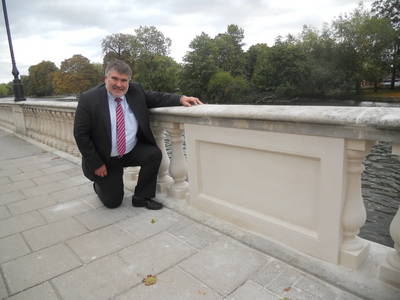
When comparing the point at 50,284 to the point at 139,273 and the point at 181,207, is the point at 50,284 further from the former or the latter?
the point at 181,207

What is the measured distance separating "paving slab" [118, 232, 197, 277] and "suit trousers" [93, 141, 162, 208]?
82 cm

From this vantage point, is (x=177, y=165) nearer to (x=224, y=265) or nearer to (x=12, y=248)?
(x=224, y=265)

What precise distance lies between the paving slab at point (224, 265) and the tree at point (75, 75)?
61.6 meters

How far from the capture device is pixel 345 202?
2047 mm

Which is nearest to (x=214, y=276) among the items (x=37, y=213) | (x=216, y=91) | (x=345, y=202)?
(x=345, y=202)

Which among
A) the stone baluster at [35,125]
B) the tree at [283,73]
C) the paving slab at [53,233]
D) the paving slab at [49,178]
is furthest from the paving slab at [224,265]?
the tree at [283,73]

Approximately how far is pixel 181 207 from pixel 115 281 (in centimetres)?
127

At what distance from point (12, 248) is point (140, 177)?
1360 mm

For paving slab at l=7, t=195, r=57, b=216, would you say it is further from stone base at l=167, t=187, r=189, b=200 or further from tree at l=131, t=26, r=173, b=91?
tree at l=131, t=26, r=173, b=91

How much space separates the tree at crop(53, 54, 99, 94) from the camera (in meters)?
58.1

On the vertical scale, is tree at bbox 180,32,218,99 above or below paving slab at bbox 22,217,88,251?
above

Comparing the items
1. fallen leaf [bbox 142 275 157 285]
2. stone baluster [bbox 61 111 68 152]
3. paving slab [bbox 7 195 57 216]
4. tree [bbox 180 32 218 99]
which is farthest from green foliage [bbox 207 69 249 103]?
fallen leaf [bbox 142 275 157 285]

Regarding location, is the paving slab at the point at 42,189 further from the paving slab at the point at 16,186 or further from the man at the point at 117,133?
the man at the point at 117,133

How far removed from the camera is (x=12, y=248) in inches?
107
